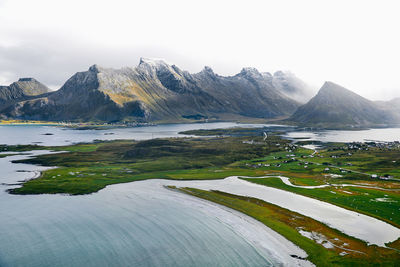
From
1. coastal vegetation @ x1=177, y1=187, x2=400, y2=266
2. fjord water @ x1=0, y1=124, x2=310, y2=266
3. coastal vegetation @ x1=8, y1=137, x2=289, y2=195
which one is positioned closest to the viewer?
coastal vegetation @ x1=177, y1=187, x2=400, y2=266

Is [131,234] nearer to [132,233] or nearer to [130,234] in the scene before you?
[130,234]

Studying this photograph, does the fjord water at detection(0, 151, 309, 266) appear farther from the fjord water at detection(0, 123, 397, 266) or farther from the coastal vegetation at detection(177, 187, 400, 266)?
the coastal vegetation at detection(177, 187, 400, 266)

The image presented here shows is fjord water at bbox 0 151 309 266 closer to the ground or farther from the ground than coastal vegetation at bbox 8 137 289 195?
closer to the ground

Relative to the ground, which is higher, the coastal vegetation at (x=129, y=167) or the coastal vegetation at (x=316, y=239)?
the coastal vegetation at (x=129, y=167)

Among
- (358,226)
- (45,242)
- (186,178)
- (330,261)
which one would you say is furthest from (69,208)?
(358,226)

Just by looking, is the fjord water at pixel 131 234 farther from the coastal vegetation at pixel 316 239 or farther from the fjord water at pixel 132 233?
the coastal vegetation at pixel 316 239

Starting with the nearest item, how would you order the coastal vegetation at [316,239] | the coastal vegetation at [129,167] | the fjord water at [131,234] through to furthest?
the coastal vegetation at [316,239] → the fjord water at [131,234] → the coastal vegetation at [129,167]

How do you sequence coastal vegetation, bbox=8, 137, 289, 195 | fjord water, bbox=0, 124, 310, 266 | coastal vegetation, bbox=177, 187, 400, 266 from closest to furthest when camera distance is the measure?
1. coastal vegetation, bbox=177, 187, 400, 266
2. fjord water, bbox=0, 124, 310, 266
3. coastal vegetation, bbox=8, 137, 289, 195

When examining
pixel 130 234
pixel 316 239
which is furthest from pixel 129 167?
pixel 316 239

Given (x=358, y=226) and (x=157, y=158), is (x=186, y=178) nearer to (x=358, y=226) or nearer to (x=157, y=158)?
(x=157, y=158)

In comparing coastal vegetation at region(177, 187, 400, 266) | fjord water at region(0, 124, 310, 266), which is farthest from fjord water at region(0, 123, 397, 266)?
coastal vegetation at region(177, 187, 400, 266)

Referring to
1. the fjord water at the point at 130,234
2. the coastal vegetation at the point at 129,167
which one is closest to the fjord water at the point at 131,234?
the fjord water at the point at 130,234
